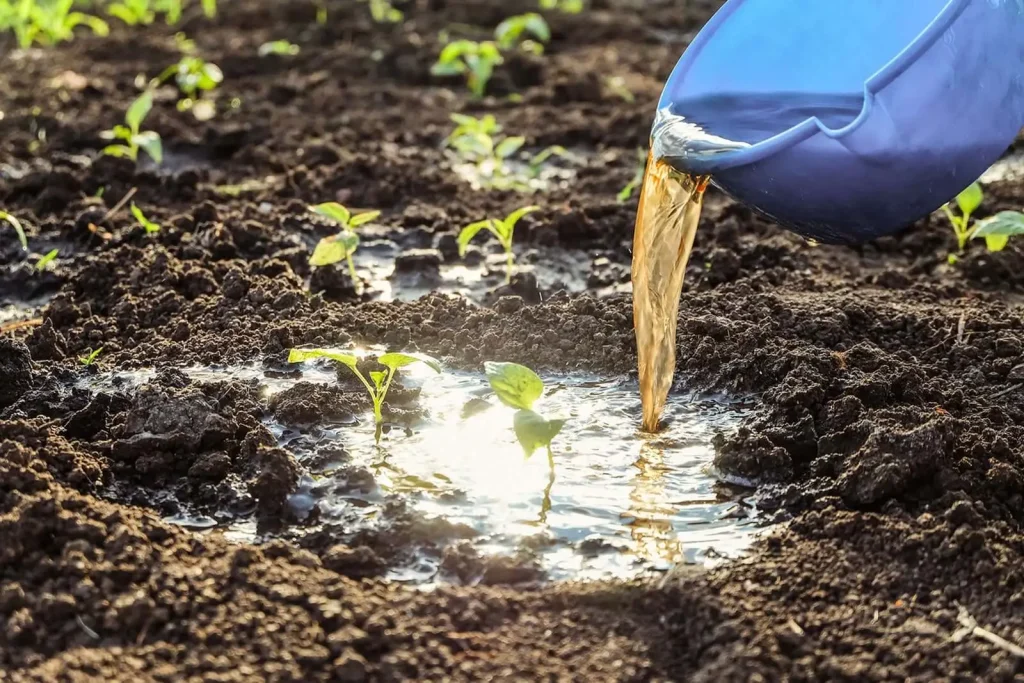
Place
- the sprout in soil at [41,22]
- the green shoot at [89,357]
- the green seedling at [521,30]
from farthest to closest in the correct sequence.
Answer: the sprout in soil at [41,22] < the green seedling at [521,30] < the green shoot at [89,357]

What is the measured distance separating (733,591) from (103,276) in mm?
2405

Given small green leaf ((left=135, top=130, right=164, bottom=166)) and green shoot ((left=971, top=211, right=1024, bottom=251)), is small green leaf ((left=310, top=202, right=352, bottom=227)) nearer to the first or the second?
small green leaf ((left=135, top=130, right=164, bottom=166))

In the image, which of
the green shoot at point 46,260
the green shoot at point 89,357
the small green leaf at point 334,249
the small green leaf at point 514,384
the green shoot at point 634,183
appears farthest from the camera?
the green shoot at point 634,183

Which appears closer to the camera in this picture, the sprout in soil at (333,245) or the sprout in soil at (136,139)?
the sprout in soil at (333,245)

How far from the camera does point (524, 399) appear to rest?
292 cm

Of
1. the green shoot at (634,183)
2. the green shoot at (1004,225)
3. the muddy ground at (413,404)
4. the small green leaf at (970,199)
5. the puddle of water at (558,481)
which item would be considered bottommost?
the puddle of water at (558,481)

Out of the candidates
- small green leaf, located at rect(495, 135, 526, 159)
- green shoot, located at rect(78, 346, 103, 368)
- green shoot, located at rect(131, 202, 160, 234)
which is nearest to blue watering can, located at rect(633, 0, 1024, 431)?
green shoot, located at rect(78, 346, 103, 368)

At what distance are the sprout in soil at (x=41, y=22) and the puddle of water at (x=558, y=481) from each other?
3994 mm

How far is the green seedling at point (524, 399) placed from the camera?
9.22ft

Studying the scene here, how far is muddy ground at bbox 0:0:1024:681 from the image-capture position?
2.42 m

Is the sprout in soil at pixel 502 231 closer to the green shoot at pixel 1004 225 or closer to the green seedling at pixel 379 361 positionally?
the green seedling at pixel 379 361

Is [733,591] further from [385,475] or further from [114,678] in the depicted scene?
[114,678]

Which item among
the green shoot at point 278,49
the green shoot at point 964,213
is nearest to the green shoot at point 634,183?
the green shoot at point 964,213

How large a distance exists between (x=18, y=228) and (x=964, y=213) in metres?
3.03
